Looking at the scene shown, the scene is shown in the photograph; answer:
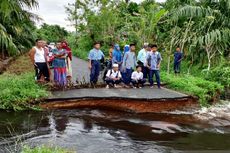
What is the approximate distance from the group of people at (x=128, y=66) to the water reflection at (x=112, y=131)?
2211mm

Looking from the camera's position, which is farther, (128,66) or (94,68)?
(128,66)

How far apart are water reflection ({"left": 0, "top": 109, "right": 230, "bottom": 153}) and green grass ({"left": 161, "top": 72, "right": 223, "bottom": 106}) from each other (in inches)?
68.9

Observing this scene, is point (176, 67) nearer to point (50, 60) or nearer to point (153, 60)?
point (153, 60)

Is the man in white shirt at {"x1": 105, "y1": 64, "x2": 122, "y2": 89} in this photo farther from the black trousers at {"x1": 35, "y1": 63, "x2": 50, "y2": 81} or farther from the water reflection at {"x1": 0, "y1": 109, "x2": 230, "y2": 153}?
the water reflection at {"x1": 0, "y1": 109, "x2": 230, "y2": 153}

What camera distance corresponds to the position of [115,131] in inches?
343

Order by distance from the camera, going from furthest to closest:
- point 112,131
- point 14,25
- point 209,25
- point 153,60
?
point 14,25
point 209,25
point 153,60
point 112,131

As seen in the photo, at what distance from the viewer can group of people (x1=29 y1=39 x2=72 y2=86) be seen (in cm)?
1127

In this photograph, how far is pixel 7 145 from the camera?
7.16 m

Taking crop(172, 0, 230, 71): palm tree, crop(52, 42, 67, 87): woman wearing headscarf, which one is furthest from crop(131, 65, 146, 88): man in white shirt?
crop(172, 0, 230, 71): palm tree

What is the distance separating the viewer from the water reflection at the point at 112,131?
7.59 m

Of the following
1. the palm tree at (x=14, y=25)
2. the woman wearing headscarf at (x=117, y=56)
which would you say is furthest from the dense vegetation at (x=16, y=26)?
the woman wearing headscarf at (x=117, y=56)

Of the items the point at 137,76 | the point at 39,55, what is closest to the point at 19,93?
the point at 39,55

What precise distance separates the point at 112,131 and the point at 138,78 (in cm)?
439

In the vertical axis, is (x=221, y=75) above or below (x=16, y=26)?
below
